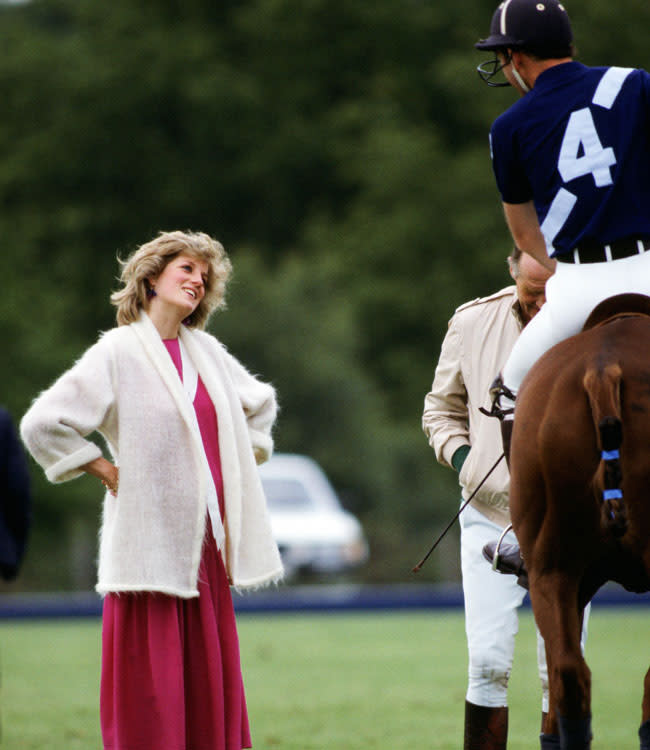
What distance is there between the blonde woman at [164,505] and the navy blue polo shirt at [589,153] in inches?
78.1

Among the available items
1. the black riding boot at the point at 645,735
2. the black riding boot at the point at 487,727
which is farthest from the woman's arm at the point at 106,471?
the black riding boot at the point at 645,735

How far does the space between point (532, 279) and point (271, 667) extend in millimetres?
8054

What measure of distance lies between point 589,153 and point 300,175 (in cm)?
4105

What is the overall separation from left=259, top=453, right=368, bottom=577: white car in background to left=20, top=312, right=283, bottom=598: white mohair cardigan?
1849 cm

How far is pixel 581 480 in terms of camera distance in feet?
14.6

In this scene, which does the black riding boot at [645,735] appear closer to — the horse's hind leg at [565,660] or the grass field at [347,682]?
the horse's hind leg at [565,660]

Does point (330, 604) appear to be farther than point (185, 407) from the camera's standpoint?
Yes

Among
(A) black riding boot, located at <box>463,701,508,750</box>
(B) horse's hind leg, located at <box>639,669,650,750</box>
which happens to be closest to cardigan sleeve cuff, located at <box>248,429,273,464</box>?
(A) black riding boot, located at <box>463,701,508,750</box>

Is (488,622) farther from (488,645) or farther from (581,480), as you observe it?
Answer: (581,480)

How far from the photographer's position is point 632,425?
4.33m

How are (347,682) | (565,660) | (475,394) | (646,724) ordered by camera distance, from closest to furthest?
1. (565,660)
2. (646,724)
3. (475,394)
4. (347,682)

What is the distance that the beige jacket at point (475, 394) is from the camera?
20.3ft

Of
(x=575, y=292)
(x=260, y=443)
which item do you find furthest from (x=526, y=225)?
(x=260, y=443)

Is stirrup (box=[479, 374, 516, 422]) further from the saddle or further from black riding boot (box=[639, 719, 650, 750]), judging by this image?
black riding boot (box=[639, 719, 650, 750])
